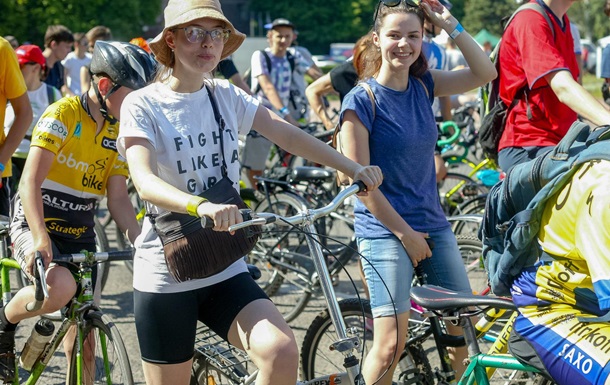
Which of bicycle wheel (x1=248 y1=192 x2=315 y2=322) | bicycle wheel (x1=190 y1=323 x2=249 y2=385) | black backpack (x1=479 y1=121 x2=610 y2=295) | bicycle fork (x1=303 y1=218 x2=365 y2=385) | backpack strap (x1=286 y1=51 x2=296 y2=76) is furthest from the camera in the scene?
backpack strap (x1=286 y1=51 x2=296 y2=76)

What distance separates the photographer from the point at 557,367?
2850mm

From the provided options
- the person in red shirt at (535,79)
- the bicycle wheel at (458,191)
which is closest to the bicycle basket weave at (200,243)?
the person in red shirt at (535,79)

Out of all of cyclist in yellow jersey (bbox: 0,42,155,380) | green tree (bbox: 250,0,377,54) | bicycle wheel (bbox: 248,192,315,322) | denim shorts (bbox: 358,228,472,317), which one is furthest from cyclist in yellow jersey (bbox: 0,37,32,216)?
green tree (bbox: 250,0,377,54)

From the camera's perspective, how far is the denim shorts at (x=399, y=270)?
12.8 feet

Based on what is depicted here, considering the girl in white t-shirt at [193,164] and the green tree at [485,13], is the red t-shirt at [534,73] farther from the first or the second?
the green tree at [485,13]

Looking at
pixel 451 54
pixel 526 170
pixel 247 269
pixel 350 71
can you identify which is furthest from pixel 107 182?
pixel 451 54

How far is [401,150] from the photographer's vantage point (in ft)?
Result: 13.0

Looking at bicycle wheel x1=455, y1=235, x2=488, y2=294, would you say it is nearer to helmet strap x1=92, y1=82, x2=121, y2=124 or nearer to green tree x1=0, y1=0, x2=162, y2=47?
helmet strap x1=92, y1=82, x2=121, y2=124

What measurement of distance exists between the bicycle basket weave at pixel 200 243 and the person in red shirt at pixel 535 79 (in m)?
2.13

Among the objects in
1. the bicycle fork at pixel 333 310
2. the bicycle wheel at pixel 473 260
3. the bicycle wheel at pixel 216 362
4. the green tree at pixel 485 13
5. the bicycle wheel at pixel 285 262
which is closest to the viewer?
the bicycle fork at pixel 333 310

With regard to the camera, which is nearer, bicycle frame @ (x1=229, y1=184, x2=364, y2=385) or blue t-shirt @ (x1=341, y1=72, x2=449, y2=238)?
bicycle frame @ (x1=229, y1=184, x2=364, y2=385)

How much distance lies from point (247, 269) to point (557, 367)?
123cm

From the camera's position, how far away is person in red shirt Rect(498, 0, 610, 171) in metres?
4.80

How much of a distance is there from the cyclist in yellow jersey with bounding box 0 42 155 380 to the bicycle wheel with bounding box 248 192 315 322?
6.44 ft
